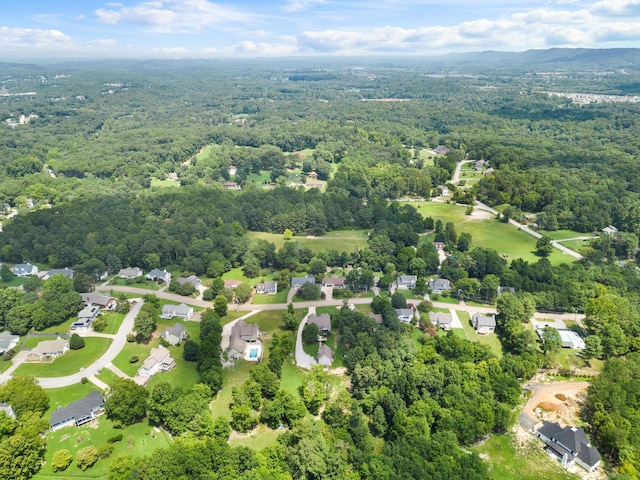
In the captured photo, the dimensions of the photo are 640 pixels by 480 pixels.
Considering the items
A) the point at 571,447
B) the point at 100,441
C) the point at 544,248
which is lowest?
the point at 100,441

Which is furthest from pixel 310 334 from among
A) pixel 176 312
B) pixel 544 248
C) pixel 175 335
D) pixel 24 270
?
pixel 24 270

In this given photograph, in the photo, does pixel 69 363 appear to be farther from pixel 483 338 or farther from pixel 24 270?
pixel 483 338

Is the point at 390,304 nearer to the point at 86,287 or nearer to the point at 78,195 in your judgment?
the point at 86,287

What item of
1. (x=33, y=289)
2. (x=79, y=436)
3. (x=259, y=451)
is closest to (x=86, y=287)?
(x=33, y=289)

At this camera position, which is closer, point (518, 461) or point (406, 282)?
point (518, 461)

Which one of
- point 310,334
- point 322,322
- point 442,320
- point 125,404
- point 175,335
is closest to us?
point 125,404

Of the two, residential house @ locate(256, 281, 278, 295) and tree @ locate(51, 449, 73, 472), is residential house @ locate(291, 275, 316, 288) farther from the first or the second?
tree @ locate(51, 449, 73, 472)
